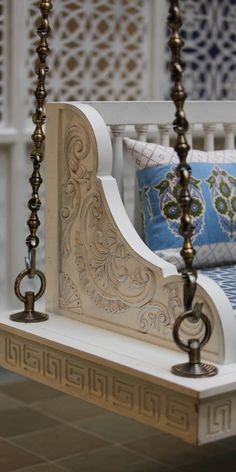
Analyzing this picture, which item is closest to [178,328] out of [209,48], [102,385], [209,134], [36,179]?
[102,385]

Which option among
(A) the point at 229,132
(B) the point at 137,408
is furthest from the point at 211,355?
(A) the point at 229,132

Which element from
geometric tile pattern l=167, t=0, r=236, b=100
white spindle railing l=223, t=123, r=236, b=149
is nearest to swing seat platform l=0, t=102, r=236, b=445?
white spindle railing l=223, t=123, r=236, b=149

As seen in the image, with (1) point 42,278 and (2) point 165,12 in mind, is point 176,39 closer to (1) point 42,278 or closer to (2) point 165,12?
(1) point 42,278

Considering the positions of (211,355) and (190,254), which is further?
(211,355)

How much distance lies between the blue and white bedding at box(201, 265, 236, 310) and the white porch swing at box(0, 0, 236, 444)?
0.31 m

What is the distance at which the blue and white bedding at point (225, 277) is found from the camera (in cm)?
265

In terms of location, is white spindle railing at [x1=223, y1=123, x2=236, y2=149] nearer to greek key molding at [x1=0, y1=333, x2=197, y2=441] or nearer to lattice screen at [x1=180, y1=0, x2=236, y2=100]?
greek key molding at [x1=0, y1=333, x2=197, y2=441]

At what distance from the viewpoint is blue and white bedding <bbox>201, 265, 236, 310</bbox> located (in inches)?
104

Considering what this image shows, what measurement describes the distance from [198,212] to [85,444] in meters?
0.98

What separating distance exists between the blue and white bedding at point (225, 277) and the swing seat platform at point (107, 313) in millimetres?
301

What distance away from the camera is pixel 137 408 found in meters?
2.17

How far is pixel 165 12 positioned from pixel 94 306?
245cm

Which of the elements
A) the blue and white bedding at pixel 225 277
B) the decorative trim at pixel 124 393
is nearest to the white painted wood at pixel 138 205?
the blue and white bedding at pixel 225 277

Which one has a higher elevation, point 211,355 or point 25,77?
point 25,77
